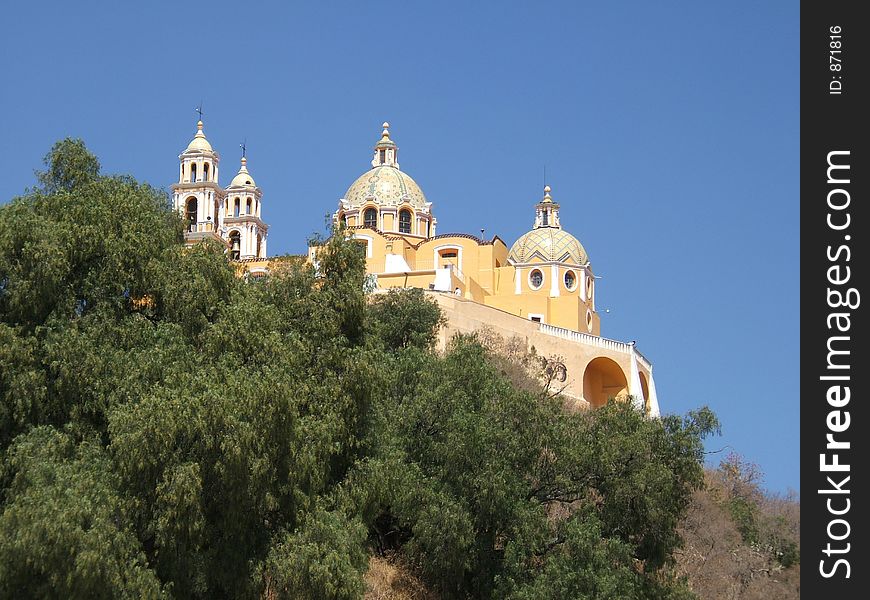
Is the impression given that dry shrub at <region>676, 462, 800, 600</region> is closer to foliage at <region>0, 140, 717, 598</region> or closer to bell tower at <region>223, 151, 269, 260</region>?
foliage at <region>0, 140, 717, 598</region>

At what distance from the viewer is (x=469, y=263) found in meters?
44.2

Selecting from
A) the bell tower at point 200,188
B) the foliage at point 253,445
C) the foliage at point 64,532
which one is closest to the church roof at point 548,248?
the bell tower at point 200,188

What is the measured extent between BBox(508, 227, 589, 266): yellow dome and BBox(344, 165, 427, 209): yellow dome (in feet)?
13.3

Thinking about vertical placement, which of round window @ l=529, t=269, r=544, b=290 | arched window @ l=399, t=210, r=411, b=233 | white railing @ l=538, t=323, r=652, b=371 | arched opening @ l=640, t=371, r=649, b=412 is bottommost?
arched opening @ l=640, t=371, r=649, b=412

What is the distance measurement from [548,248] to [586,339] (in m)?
5.72

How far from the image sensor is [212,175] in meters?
47.1

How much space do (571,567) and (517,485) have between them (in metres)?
1.47

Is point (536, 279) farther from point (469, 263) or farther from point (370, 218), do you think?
point (370, 218)

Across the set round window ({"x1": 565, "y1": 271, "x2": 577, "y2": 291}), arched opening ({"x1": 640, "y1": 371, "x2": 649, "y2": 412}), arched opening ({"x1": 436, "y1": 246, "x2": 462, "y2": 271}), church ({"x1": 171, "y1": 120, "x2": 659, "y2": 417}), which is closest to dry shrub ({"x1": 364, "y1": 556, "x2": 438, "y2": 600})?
church ({"x1": 171, "y1": 120, "x2": 659, "y2": 417})

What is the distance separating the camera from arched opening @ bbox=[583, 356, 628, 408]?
40.2m

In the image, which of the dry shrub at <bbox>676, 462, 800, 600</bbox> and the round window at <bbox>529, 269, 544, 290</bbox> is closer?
the dry shrub at <bbox>676, 462, 800, 600</bbox>
